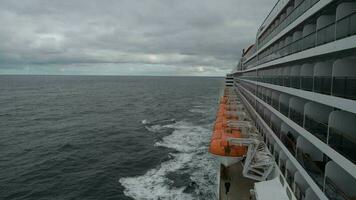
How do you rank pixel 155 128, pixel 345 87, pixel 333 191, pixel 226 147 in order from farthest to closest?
pixel 155 128
pixel 226 147
pixel 333 191
pixel 345 87

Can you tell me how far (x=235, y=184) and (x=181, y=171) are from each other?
899 centimetres

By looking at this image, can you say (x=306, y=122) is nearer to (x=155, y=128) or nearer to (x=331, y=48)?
(x=331, y=48)

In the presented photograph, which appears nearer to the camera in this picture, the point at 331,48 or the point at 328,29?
the point at 331,48

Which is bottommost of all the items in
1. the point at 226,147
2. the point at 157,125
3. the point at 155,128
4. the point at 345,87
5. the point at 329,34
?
the point at 155,128

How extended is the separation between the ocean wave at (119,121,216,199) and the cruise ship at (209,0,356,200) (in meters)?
3.46

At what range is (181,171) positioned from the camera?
32031mm

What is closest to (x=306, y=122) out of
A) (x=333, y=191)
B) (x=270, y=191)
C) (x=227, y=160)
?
(x=333, y=191)

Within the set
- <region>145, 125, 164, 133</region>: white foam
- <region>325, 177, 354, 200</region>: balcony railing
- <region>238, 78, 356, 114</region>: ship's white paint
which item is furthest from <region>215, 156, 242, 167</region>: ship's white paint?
<region>145, 125, 164, 133</region>: white foam

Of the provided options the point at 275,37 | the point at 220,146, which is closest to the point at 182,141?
the point at 220,146

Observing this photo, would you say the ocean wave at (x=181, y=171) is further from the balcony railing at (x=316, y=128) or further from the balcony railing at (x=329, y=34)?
the balcony railing at (x=329, y=34)

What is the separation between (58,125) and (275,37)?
44846 millimetres

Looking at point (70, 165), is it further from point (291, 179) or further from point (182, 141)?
point (291, 179)

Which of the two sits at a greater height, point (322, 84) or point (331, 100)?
point (322, 84)

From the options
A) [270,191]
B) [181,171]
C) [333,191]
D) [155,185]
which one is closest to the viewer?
[333,191]
